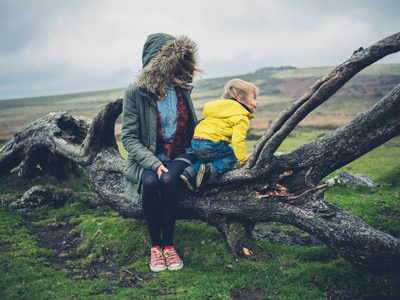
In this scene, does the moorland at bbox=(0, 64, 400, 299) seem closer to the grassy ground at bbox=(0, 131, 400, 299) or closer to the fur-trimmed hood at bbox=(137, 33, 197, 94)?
the grassy ground at bbox=(0, 131, 400, 299)

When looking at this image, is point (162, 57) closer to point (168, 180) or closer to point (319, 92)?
point (168, 180)

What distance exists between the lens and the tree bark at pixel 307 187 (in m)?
4.71

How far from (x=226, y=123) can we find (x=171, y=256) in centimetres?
280

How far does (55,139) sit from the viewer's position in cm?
979

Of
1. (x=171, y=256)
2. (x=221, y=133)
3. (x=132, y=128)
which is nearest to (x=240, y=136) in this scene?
(x=221, y=133)

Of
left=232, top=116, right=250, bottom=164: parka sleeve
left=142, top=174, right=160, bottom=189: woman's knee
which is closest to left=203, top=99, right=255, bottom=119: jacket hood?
left=232, top=116, right=250, bottom=164: parka sleeve

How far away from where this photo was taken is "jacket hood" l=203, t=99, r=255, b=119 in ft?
18.9

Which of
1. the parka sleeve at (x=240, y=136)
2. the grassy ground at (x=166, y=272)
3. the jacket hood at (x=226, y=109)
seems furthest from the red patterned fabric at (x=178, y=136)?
the grassy ground at (x=166, y=272)

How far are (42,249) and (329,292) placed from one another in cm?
629

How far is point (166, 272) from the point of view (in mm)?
5672

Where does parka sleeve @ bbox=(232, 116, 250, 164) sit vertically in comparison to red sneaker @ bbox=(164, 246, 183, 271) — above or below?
above

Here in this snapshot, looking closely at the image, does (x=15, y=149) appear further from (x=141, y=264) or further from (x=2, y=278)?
(x=141, y=264)

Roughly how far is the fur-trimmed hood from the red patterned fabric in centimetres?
52

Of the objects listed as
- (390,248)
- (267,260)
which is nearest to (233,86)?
(267,260)
